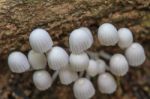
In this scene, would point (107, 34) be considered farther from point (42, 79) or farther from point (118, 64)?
point (42, 79)

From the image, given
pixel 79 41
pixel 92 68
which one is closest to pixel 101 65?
pixel 92 68

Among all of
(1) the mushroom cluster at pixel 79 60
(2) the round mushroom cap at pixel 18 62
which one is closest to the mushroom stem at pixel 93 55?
(1) the mushroom cluster at pixel 79 60

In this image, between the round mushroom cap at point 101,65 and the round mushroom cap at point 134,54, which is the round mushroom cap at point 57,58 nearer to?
the round mushroom cap at point 101,65

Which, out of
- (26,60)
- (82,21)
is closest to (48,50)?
(26,60)

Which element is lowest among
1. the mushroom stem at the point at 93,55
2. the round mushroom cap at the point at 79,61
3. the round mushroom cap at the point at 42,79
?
the round mushroom cap at the point at 42,79

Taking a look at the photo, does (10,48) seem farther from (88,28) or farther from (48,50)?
(88,28)
